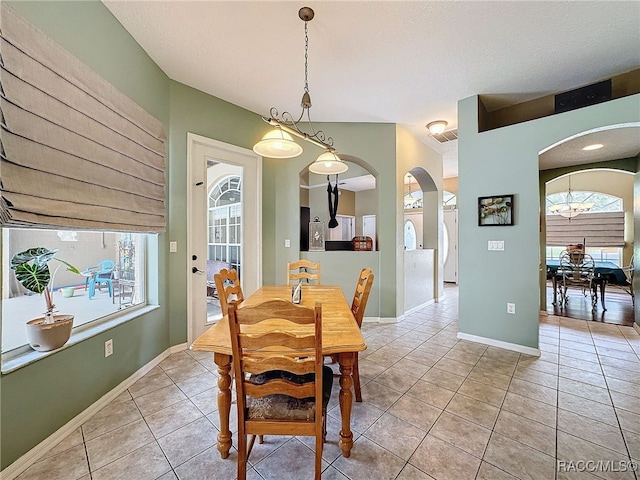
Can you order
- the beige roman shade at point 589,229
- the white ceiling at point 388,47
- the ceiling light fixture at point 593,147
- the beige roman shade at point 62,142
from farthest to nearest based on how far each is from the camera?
the beige roman shade at point 589,229 → the ceiling light fixture at point 593,147 → the white ceiling at point 388,47 → the beige roman shade at point 62,142

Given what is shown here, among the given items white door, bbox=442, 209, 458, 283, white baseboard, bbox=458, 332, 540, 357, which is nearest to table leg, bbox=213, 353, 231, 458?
white baseboard, bbox=458, 332, 540, 357

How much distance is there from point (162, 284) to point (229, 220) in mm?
1092

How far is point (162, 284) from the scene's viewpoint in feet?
8.96

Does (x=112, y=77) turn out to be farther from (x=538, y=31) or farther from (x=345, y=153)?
(x=538, y=31)

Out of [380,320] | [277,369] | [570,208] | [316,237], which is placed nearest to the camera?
[277,369]

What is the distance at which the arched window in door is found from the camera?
3.29 metres

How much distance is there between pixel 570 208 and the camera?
684 cm

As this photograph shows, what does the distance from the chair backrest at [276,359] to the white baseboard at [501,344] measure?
2.69 meters

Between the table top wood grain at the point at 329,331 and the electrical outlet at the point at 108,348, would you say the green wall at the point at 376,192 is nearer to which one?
the table top wood grain at the point at 329,331

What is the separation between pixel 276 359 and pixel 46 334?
138 cm

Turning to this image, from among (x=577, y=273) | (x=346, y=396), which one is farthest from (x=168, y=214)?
(x=577, y=273)

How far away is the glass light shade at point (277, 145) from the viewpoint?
6.78ft

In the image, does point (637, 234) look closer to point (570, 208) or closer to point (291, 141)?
point (570, 208)

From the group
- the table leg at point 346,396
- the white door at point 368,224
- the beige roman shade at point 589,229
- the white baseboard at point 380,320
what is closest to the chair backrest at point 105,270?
the table leg at point 346,396
